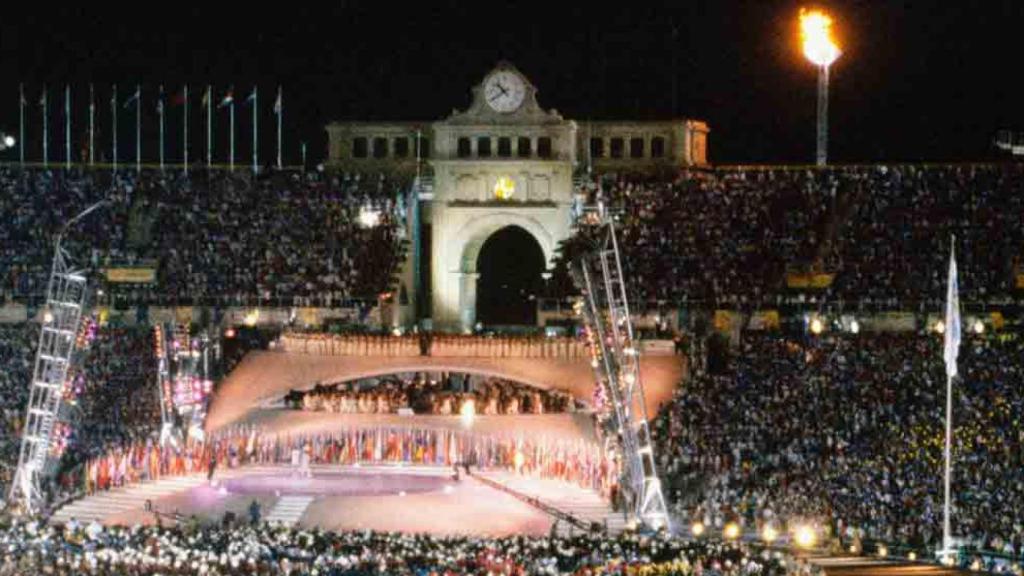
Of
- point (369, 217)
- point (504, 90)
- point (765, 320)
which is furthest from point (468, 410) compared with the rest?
point (504, 90)

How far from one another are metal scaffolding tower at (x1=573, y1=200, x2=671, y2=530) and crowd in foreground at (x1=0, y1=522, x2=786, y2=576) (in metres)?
10.5

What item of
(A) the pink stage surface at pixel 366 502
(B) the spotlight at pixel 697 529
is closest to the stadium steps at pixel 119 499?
(A) the pink stage surface at pixel 366 502

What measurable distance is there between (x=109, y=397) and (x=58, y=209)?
18.0 metres

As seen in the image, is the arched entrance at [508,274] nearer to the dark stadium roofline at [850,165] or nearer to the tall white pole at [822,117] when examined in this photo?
the dark stadium roofline at [850,165]

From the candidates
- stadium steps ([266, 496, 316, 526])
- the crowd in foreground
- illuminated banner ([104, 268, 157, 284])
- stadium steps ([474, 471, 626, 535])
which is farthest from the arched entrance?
the crowd in foreground

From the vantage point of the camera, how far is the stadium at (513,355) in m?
57.8

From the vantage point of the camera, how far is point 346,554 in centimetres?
4769

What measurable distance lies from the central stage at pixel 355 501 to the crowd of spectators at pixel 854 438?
4447 millimetres

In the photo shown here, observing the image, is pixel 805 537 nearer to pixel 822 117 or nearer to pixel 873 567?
pixel 873 567

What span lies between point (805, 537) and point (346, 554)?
1689 centimetres

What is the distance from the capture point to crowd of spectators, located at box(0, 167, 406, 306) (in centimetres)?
8575

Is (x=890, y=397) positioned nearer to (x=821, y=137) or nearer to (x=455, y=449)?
(x=455, y=449)

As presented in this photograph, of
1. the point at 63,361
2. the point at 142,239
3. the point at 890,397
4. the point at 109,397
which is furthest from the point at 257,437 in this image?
the point at 890,397

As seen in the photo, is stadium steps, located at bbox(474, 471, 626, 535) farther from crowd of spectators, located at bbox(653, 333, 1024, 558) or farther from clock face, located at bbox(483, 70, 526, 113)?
clock face, located at bbox(483, 70, 526, 113)
